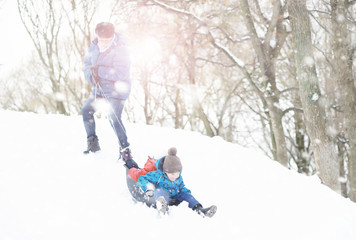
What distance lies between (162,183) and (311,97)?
382cm

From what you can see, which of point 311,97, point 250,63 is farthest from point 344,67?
point 250,63

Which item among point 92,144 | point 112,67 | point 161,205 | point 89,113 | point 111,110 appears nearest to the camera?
point 161,205

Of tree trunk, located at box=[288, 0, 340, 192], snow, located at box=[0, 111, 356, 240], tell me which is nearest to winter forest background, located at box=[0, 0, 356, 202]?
tree trunk, located at box=[288, 0, 340, 192]

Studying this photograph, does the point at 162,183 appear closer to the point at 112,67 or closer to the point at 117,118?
the point at 117,118

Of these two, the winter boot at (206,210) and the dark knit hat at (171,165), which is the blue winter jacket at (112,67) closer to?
the dark knit hat at (171,165)

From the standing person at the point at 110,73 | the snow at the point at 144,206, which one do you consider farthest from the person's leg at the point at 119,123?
the snow at the point at 144,206

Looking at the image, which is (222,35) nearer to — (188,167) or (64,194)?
(188,167)

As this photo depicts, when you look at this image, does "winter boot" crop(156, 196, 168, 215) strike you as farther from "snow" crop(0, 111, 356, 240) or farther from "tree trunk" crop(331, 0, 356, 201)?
"tree trunk" crop(331, 0, 356, 201)

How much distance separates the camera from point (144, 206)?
313 centimetres

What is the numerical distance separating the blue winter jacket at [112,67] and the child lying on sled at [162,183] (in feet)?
4.17

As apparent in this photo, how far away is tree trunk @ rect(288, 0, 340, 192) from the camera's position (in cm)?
560

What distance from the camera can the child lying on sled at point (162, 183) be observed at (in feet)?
10.2

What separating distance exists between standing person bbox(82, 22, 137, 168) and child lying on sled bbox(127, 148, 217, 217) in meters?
0.47

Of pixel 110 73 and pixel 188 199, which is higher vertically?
pixel 110 73
